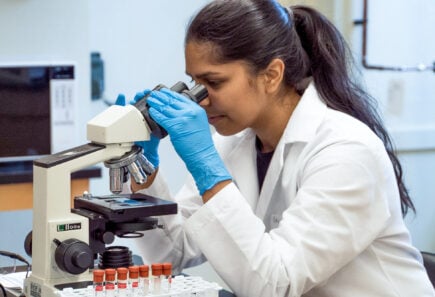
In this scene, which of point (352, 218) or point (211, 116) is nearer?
point (352, 218)

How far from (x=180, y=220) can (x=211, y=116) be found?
0.29 m

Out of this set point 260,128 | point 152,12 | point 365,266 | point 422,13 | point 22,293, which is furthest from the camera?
point 152,12

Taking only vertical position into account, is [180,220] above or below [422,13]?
below

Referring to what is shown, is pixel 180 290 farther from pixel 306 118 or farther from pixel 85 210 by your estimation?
pixel 306 118

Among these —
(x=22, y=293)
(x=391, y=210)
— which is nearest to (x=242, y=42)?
(x=391, y=210)

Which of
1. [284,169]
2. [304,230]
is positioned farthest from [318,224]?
[284,169]

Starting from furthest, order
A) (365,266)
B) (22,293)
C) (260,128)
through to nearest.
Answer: (260,128)
(365,266)
(22,293)

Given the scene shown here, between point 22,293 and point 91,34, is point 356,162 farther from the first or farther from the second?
point 91,34

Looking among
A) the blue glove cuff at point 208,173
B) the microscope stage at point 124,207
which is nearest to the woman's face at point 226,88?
the blue glove cuff at point 208,173

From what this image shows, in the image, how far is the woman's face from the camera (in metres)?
1.68

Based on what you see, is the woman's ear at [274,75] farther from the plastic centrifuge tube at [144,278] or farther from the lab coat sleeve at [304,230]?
the plastic centrifuge tube at [144,278]

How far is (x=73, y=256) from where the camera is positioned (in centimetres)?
138

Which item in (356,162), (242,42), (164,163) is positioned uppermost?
(242,42)

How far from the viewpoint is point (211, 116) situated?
176 centimetres
